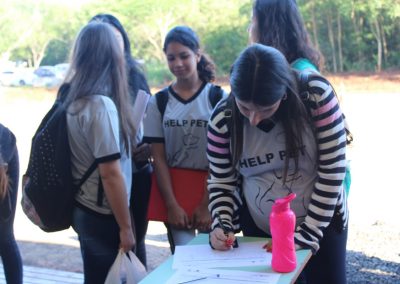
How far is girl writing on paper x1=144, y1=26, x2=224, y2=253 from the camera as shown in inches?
96.0

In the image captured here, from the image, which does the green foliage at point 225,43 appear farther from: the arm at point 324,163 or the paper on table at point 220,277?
the paper on table at point 220,277

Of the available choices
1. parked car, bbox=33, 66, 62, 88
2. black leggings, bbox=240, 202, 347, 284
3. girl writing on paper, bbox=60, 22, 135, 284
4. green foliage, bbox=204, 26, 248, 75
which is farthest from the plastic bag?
parked car, bbox=33, 66, 62, 88

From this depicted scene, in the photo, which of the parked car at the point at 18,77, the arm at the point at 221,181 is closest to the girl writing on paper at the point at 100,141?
the arm at the point at 221,181

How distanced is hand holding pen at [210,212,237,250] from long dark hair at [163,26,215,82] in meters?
0.99

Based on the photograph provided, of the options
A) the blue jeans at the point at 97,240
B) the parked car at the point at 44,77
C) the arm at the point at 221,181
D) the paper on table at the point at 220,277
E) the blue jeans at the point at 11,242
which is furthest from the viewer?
the parked car at the point at 44,77

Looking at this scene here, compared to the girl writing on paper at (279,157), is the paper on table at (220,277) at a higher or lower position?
lower

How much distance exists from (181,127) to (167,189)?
Result: 294mm

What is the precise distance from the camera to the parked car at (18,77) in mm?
24486

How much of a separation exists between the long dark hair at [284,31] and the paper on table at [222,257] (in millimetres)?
781

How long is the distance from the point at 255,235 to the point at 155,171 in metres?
0.74

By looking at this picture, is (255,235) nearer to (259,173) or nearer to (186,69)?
(259,173)

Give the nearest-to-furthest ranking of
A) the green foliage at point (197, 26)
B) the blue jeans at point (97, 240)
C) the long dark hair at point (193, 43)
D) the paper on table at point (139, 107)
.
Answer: the blue jeans at point (97, 240), the paper on table at point (139, 107), the long dark hair at point (193, 43), the green foliage at point (197, 26)

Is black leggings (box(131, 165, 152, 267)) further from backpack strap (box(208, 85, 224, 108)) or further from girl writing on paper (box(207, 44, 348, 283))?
girl writing on paper (box(207, 44, 348, 283))

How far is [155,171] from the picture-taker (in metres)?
2.50
